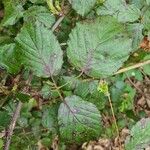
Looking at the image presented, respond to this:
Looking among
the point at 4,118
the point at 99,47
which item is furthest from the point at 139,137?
the point at 4,118

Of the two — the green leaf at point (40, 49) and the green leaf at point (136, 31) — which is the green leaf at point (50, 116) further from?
the green leaf at point (136, 31)

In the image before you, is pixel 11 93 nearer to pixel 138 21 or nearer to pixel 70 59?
pixel 70 59

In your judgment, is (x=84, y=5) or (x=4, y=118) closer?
(x=84, y=5)

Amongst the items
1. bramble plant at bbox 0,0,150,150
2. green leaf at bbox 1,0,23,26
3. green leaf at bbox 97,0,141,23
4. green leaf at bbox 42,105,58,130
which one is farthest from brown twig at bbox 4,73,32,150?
green leaf at bbox 97,0,141,23

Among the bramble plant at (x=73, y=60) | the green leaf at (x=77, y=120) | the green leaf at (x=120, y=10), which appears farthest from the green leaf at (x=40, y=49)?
the green leaf at (x=120, y=10)

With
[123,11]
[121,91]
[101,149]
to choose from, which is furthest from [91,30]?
[101,149]

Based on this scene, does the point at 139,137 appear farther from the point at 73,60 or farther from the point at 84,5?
the point at 84,5

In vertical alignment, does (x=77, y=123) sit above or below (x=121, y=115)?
above
